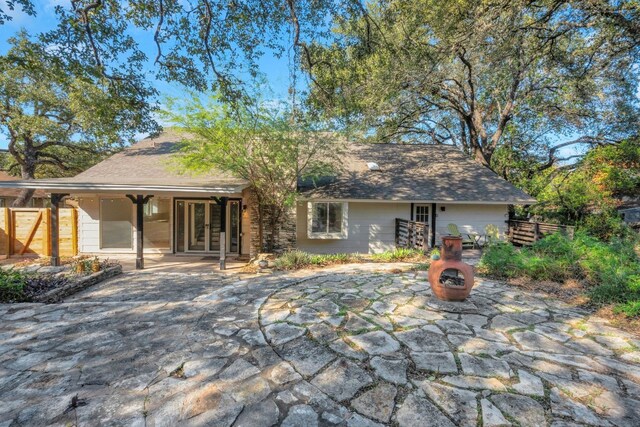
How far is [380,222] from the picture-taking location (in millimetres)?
11188

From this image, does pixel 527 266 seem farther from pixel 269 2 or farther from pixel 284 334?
pixel 269 2

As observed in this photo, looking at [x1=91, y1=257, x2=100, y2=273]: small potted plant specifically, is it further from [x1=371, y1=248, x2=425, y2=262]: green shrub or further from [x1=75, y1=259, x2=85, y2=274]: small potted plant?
[x1=371, y1=248, x2=425, y2=262]: green shrub

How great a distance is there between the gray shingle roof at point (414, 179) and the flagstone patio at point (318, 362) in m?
6.11

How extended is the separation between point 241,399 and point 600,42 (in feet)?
39.8

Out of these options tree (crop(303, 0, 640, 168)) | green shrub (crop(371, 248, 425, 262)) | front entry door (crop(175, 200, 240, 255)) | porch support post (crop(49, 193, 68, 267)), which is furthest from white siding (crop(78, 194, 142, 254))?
green shrub (crop(371, 248, 425, 262))

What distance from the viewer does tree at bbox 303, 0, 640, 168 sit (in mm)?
6992

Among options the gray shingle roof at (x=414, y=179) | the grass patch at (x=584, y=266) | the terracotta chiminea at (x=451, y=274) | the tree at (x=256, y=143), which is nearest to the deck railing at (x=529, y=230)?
the gray shingle roof at (x=414, y=179)

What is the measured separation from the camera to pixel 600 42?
8.08m

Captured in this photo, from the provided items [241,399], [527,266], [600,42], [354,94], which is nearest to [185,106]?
[354,94]

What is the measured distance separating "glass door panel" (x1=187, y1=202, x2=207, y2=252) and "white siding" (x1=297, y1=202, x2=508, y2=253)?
3.51 meters

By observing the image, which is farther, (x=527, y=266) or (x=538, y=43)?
(x=538, y=43)

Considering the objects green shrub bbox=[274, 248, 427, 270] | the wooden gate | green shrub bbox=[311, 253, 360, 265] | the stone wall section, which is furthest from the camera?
the stone wall section

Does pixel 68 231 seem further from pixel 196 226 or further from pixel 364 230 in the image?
pixel 364 230

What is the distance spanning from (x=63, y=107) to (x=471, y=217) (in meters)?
21.5
